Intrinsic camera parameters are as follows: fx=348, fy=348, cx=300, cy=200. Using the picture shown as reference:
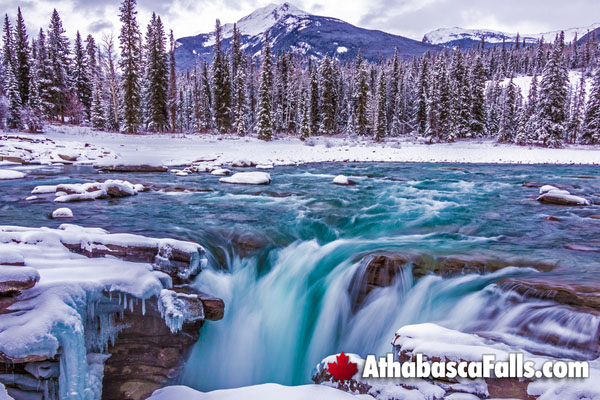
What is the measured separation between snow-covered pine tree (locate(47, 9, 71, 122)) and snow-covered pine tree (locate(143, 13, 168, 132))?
1254 centimetres

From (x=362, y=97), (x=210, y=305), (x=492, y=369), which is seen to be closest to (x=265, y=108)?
(x=362, y=97)

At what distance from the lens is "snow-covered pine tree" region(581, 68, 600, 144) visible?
43688 millimetres

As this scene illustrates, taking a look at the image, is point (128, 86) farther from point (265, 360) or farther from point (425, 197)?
point (265, 360)

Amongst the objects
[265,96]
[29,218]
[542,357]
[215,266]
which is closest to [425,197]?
[215,266]

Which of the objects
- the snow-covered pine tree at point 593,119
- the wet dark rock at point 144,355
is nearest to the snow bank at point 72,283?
the wet dark rock at point 144,355

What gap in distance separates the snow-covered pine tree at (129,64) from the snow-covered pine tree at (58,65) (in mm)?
12823

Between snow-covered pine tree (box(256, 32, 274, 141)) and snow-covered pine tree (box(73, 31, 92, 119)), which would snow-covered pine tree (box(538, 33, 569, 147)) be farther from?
snow-covered pine tree (box(73, 31, 92, 119))

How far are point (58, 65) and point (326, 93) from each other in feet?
122

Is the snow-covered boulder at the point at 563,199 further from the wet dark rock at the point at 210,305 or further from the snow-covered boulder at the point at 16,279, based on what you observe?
the snow-covered boulder at the point at 16,279

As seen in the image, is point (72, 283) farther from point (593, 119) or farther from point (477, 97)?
point (477, 97)

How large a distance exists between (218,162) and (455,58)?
145ft

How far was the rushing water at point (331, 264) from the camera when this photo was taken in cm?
500

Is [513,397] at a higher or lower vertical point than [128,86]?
lower

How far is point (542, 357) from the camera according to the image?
11.4 feet
